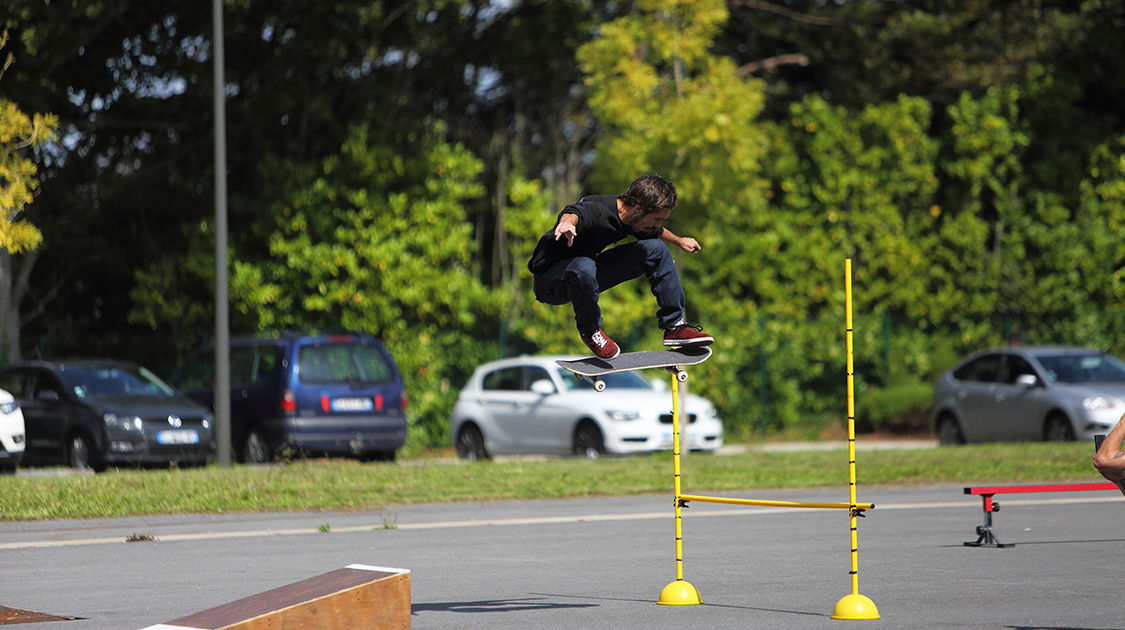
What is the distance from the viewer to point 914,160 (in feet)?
92.3

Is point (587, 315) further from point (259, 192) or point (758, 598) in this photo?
point (259, 192)

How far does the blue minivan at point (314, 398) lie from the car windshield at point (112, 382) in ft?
3.67

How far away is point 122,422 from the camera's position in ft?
59.7

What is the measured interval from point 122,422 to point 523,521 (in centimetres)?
730

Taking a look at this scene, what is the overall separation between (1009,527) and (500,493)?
552cm

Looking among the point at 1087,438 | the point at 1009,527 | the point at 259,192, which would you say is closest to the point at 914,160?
the point at 1087,438

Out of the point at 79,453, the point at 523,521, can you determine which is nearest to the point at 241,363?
the point at 79,453

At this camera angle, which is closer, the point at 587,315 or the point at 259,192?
the point at 587,315

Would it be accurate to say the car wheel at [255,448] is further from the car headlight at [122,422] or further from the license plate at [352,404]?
the car headlight at [122,422]

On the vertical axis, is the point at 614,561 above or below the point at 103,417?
below

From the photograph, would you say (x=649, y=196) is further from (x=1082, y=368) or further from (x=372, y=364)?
(x=1082, y=368)

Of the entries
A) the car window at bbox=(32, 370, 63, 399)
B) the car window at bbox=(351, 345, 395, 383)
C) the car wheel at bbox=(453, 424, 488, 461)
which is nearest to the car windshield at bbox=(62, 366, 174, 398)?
the car window at bbox=(32, 370, 63, 399)

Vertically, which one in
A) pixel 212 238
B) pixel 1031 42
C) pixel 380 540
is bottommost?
pixel 380 540

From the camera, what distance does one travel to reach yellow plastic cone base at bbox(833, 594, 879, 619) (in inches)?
293
